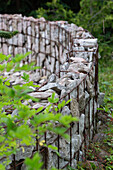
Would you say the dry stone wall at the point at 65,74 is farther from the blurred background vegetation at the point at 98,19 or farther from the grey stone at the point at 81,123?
the blurred background vegetation at the point at 98,19

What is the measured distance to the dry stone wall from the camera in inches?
105

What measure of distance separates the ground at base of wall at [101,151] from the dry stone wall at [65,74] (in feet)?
0.37

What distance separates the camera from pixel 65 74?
10.9 ft

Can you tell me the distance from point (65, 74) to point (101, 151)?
1.17 meters

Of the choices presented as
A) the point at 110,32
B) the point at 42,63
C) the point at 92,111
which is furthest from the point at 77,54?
the point at 110,32

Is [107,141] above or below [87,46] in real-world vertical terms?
below

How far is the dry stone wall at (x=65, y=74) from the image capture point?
2672 millimetres

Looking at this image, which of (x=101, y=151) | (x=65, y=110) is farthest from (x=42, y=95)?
(x=101, y=151)

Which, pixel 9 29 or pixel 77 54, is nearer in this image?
pixel 77 54

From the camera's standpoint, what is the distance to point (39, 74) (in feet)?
23.8

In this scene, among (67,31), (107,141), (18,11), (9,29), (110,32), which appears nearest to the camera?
(107,141)

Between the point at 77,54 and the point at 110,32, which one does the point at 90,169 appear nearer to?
the point at 77,54

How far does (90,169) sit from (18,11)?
11.8 m

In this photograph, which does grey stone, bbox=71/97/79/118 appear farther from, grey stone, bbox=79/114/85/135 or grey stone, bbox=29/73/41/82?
grey stone, bbox=29/73/41/82
